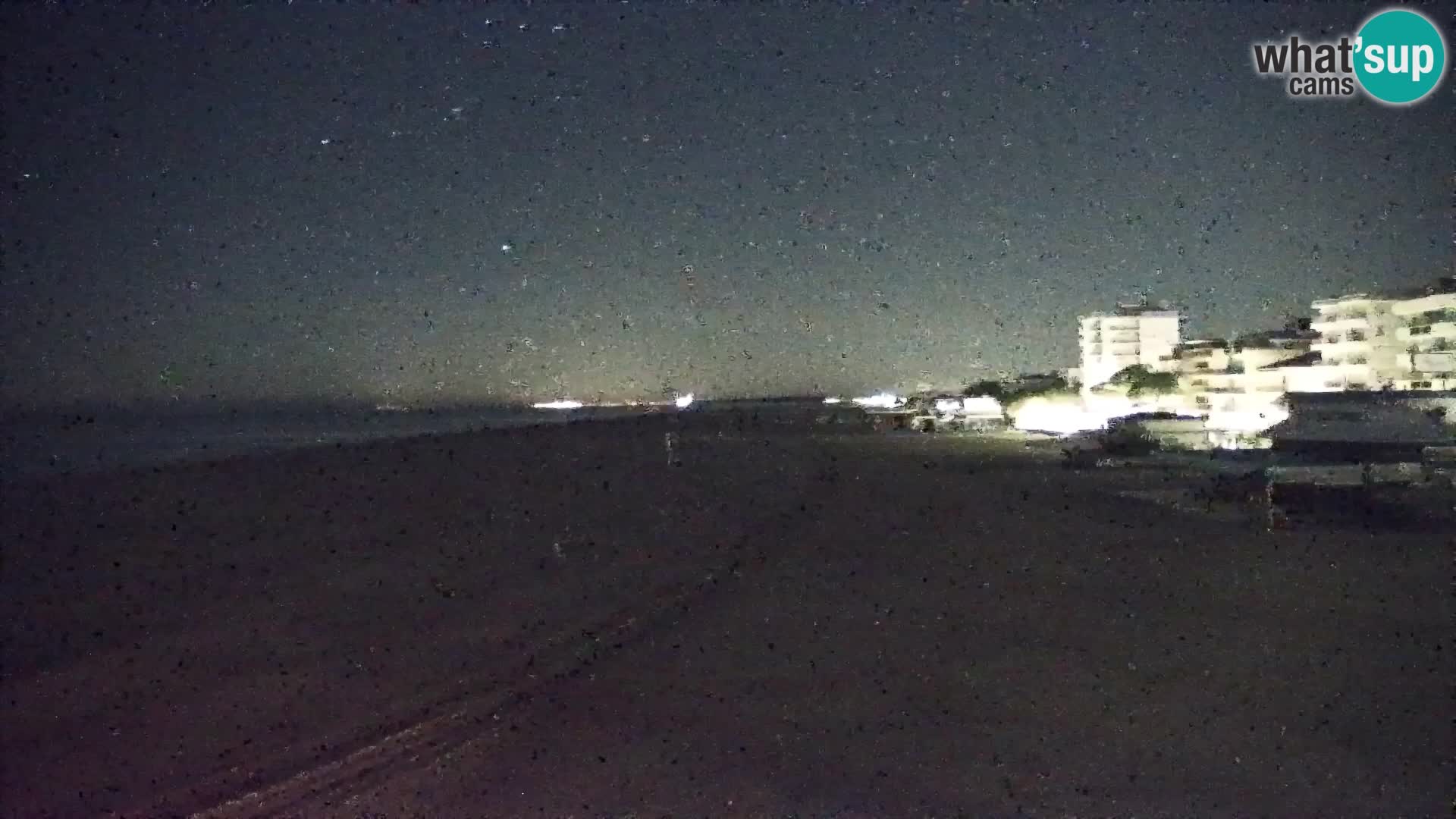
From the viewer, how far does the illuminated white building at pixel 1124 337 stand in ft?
189

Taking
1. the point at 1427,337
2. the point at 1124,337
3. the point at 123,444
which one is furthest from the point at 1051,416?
the point at 123,444

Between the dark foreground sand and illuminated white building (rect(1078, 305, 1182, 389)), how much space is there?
45.7 metres

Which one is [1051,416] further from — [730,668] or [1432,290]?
[730,668]

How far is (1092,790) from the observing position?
180 inches

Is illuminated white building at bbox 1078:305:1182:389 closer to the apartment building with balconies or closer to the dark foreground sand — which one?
the apartment building with balconies

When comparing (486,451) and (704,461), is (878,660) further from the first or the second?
(486,451)

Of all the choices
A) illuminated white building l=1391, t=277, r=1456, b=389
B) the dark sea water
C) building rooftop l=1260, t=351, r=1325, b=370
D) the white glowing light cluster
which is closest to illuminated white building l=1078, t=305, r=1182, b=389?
the white glowing light cluster

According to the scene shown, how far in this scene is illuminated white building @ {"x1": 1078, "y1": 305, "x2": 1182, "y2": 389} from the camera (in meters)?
57.6

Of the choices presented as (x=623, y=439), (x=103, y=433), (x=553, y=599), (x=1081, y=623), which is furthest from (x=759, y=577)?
(x=103, y=433)

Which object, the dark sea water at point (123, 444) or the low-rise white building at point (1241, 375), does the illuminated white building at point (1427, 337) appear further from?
the dark sea water at point (123, 444)

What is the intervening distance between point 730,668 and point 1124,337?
5652 centimetres

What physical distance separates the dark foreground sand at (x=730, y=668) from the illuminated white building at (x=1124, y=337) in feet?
150

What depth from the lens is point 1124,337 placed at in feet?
191

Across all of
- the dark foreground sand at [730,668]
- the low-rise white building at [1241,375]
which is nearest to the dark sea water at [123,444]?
the dark foreground sand at [730,668]
